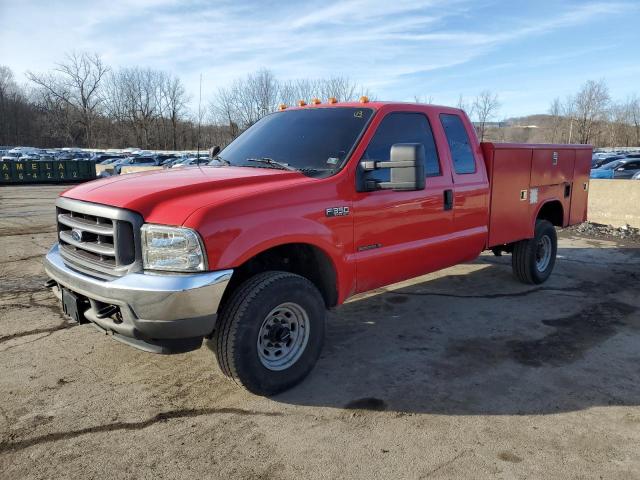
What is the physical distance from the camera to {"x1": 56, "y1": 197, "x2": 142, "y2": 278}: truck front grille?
2.98m

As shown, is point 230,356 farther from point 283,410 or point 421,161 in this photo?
point 421,161

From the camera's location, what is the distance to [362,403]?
3.39 m

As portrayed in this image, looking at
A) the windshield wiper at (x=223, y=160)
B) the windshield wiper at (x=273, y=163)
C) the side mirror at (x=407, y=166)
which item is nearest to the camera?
the side mirror at (x=407, y=166)

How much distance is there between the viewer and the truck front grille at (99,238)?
2.98 metres

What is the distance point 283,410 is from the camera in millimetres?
3309

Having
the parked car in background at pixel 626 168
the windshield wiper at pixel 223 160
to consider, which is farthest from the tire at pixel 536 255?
the parked car in background at pixel 626 168

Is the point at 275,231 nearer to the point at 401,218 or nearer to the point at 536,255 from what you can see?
the point at 401,218

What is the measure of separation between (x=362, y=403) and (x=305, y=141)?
2.11 meters

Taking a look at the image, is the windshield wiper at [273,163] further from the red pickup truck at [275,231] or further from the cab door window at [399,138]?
the cab door window at [399,138]

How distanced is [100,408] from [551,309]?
4.56 meters

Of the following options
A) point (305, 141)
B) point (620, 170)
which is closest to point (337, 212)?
point (305, 141)

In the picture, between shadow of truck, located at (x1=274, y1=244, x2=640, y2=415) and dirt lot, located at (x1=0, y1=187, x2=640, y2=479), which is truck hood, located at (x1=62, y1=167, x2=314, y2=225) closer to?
dirt lot, located at (x1=0, y1=187, x2=640, y2=479)

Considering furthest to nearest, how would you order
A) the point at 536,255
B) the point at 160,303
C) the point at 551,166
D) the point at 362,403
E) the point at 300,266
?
the point at 536,255, the point at 551,166, the point at 300,266, the point at 362,403, the point at 160,303

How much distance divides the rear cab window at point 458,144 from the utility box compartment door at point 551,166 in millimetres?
1232
